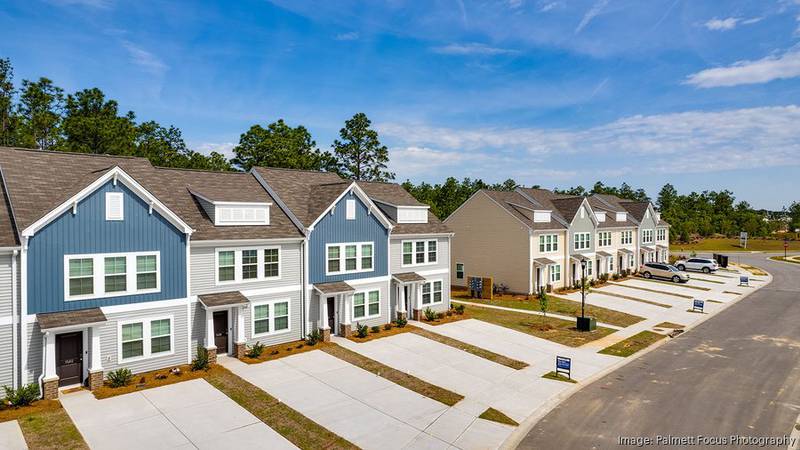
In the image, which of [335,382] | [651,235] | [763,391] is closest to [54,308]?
[335,382]

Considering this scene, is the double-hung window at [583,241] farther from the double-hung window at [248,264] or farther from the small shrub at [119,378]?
the small shrub at [119,378]

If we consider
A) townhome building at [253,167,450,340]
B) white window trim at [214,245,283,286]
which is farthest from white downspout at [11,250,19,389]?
townhome building at [253,167,450,340]

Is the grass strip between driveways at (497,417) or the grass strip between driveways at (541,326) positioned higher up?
the grass strip between driveways at (541,326)

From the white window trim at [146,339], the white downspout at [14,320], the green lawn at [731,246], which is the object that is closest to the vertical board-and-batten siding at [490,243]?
A: the white window trim at [146,339]

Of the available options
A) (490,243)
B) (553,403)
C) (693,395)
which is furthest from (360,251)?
(490,243)

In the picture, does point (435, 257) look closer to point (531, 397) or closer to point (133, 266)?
point (531, 397)

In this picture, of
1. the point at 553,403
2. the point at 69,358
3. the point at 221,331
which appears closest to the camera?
the point at 553,403

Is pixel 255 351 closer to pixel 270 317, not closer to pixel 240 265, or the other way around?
pixel 270 317
